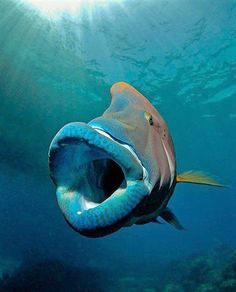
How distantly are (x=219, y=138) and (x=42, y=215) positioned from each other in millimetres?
24114

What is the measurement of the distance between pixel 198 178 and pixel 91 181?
1.64 meters

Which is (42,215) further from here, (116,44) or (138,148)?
(138,148)

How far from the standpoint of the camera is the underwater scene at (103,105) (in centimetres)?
170

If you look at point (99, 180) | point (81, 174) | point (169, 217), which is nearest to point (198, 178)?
point (169, 217)

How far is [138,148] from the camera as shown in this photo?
174cm

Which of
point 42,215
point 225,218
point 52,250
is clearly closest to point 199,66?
point 52,250

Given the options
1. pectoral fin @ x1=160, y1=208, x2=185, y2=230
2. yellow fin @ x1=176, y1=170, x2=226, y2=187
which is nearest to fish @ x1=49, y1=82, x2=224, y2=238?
yellow fin @ x1=176, y1=170, x2=226, y2=187

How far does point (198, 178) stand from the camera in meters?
3.22

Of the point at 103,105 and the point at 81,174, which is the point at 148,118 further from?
the point at 103,105

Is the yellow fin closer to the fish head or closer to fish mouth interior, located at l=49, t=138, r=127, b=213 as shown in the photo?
the fish head

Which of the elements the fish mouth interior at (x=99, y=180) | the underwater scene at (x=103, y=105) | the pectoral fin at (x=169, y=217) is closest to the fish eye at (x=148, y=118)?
the underwater scene at (x=103, y=105)

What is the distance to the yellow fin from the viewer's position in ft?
10.2

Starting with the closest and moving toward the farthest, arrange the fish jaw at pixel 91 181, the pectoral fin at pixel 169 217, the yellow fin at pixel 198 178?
1. the fish jaw at pixel 91 181
2. the yellow fin at pixel 198 178
3. the pectoral fin at pixel 169 217

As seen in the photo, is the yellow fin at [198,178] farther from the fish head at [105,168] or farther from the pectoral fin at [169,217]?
the fish head at [105,168]
